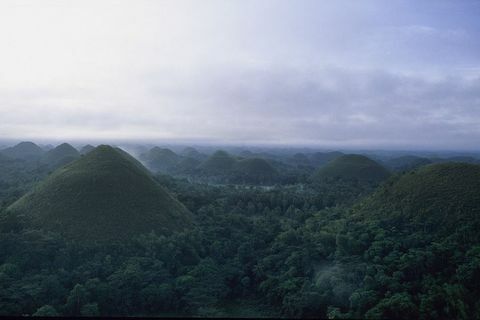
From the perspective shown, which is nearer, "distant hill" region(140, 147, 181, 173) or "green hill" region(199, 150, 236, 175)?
"green hill" region(199, 150, 236, 175)

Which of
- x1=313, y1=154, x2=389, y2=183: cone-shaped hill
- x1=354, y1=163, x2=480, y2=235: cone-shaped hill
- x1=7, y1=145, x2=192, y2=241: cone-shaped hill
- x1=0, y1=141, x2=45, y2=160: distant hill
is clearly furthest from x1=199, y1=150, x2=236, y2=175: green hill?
x1=0, y1=141, x2=45, y2=160: distant hill

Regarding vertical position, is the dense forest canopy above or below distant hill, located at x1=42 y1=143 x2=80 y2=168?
below

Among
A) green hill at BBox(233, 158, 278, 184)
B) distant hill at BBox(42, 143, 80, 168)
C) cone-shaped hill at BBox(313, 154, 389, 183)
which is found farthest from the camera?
distant hill at BBox(42, 143, 80, 168)

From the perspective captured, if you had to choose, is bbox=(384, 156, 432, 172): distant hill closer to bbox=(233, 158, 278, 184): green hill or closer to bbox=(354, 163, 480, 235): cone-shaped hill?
bbox=(233, 158, 278, 184): green hill

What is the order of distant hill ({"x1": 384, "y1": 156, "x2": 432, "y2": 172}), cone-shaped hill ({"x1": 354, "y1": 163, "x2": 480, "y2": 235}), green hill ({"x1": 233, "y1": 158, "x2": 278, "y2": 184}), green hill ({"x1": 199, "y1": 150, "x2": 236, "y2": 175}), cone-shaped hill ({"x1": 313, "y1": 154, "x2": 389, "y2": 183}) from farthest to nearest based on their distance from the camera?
distant hill ({"x1": 384, "y1": 156, "x2": 432, "y2": 172}), green hill ({"x1": 199, "y1": 150, "x2": 236, "y2": 175}), green hill ({"x1": 233, "y1": 158, "x2": 278, "y2": 184}), cone-shaped hill ({"x1": 313, "y1": 154, "x2": 389, "y2": 183}), cone-shaped hill ({"x1": 354, "y1": 163, "x2": 480, "y2": 235})

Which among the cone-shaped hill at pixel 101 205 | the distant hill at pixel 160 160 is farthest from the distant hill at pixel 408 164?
the distant hill at pixel 160 160

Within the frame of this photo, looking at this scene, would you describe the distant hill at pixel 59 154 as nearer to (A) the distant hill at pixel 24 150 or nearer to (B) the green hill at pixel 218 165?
(A) the distant hill at pixel 24 150

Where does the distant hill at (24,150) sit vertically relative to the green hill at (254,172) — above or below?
above

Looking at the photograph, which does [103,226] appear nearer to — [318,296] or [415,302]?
[318,296]
